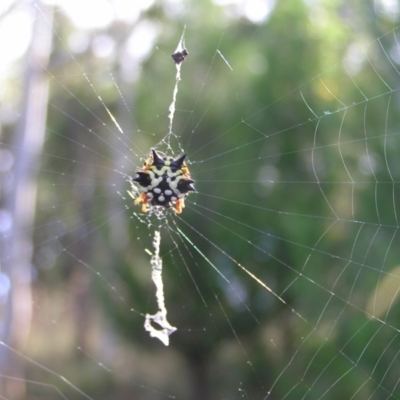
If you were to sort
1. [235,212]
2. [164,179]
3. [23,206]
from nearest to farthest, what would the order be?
[164,179]
[235,212]
[23,206]

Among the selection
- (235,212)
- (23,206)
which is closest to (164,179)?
(235,212)

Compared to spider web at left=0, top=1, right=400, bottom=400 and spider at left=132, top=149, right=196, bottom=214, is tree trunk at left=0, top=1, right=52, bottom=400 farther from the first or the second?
spider at left=132, top=149, right=196, bottom=214

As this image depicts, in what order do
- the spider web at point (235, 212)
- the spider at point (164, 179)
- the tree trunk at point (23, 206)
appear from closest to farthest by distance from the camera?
the spider at point (164, 179), the spider web at point (235, 212), the tree trunk at point (23, 206)

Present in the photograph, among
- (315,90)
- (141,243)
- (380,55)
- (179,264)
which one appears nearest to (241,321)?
(179,264)

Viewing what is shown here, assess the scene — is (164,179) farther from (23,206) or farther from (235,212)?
(23,206)

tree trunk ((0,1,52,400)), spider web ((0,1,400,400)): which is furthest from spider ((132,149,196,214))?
tree trunk ((0,1,52,400))

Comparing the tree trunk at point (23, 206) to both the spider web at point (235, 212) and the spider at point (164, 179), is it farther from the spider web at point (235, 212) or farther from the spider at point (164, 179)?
the spider at point (164, 179)

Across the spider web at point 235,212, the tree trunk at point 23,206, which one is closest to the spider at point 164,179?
the spider web at point 235,212
